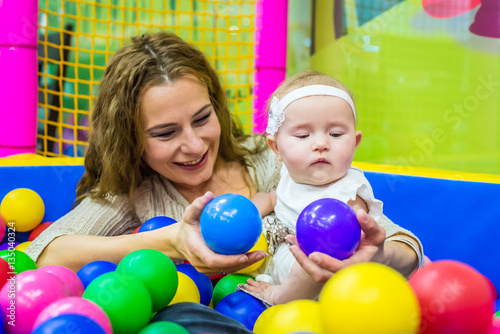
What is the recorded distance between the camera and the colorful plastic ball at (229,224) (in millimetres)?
835

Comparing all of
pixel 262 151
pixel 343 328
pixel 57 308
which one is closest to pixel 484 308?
pixel 343 328

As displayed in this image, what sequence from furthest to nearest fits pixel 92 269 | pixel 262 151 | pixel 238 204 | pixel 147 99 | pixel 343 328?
pixel 262 151
pixel 147 99
pixel 92 269
pixel 238 204
pixel 343 328

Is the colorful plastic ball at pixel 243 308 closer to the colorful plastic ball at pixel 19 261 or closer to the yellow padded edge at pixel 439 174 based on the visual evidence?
the colorful plastic ball at pixel 19 261

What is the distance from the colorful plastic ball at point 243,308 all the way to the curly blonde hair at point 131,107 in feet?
1.66

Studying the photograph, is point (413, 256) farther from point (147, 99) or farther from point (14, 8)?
point (14, 8)

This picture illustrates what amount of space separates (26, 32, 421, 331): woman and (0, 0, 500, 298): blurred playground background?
1.17 ft

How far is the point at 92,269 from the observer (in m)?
0.97

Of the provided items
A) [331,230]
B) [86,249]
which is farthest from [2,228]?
[331,230]

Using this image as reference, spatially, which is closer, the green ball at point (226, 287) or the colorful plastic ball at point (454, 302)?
the colorful plastic ball at point (454, 302)

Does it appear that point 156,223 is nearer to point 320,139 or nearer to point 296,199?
point 296,199

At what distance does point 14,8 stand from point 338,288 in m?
1.64

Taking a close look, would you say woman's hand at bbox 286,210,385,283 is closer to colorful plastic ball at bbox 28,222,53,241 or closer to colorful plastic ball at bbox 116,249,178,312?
colorful plastic ball at bbox 116,249,178,312

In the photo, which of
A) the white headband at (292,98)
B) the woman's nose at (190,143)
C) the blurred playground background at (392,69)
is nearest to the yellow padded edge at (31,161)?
the blurred playground background at (392,69)

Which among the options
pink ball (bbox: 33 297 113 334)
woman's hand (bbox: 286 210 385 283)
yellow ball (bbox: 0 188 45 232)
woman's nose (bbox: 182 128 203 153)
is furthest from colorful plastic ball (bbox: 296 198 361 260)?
yellow ball (bbox: 0 188 45 232)
